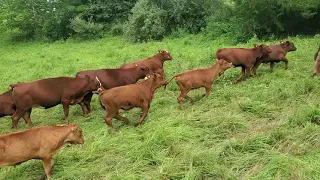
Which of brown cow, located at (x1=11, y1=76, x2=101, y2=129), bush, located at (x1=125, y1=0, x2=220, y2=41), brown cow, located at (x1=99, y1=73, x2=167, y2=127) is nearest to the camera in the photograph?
brown cow, located at (x1=99, y1=73, x2=167, y2=127)

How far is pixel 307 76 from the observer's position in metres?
11.0

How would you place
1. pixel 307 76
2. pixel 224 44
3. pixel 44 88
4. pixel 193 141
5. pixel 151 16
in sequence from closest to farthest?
1. pixel 193 141
2. pixel 44 88
3. pixel 307 76
4. pixel 224 44
5. pixel 151 16

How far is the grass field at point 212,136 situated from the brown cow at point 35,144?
1.38 ft

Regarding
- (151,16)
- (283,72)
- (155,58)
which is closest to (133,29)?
(151,16)

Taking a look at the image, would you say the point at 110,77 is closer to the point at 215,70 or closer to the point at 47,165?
the point at 215,70

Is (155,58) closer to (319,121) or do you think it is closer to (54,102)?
(54,102)

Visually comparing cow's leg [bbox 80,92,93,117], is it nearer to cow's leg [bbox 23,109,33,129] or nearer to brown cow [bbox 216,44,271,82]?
cow's leg [bbox 23,109,33,129]

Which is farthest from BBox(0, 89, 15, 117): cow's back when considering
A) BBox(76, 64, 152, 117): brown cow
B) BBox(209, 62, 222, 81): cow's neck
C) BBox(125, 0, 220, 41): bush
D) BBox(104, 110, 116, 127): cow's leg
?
BBox(125, 0, 220, 41): bush

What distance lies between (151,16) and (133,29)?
1.37 metres

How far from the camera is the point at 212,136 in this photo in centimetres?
770

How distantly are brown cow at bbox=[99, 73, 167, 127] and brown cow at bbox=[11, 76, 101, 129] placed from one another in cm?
129

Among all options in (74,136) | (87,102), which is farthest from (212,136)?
(87,102)

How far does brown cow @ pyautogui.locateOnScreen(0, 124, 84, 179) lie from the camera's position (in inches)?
258

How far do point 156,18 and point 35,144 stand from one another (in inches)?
695
